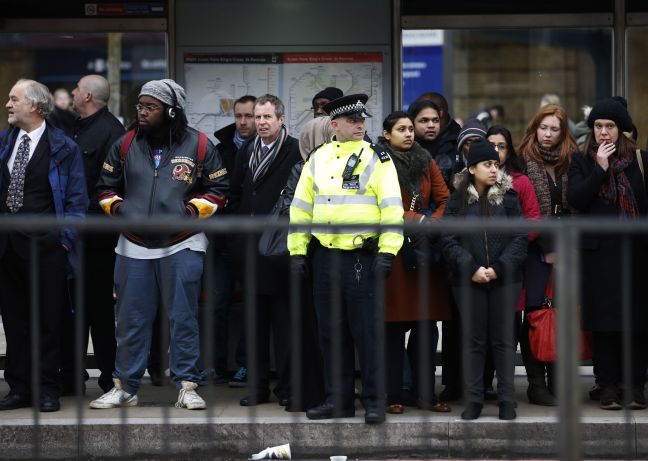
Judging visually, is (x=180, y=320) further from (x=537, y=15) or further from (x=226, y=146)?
(x=537, y=15)

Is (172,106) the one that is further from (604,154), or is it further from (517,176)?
(604,154)

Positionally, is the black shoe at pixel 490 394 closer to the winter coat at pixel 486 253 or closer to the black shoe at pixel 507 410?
the black shoe at pixel 507 410

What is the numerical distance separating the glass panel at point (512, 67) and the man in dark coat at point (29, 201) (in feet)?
10.1

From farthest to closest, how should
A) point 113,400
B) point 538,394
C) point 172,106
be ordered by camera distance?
point 172,106
point 538,394
point 113,400

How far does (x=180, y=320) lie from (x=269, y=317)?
0.87 meters

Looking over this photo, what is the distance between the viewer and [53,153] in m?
7.83

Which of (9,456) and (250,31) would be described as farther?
(250,31)

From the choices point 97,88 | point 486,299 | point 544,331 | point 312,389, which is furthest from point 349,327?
point 97,88

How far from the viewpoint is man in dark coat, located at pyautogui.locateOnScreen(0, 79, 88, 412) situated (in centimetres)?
757

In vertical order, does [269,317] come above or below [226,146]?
below

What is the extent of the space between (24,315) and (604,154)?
352cm

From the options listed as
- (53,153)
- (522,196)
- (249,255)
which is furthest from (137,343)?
(522,196)

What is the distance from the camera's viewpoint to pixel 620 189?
25.5 ft

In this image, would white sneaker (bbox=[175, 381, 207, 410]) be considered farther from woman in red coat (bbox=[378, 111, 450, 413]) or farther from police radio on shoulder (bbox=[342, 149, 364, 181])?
police radio on shoulder (bbox=[342, 149, 364, 181])
